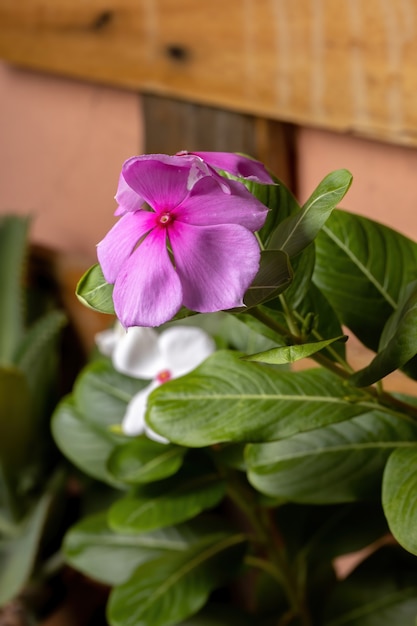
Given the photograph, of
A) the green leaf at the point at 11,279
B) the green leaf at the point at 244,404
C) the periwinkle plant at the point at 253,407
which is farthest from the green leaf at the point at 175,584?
the green leaf at the point at 11,279

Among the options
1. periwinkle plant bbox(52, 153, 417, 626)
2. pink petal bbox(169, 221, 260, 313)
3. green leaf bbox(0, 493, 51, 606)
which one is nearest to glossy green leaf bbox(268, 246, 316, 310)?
periwinkle plant bbox(52, 153, 417, 626)

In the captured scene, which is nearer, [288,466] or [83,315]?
[288,466]

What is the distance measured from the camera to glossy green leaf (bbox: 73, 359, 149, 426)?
0.84 m

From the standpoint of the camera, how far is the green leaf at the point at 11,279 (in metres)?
1.32

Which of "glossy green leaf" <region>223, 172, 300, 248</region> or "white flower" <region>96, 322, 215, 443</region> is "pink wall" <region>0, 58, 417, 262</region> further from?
"glossy green leaf" <region>223, 172, 300, 248</region>

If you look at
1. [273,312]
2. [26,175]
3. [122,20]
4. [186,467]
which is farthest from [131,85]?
[273,312]

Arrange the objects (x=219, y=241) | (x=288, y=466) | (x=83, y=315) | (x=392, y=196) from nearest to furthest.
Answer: (x=219, y=241), (x=288, y=466), (x=392, y=196), (x=83, y=315)

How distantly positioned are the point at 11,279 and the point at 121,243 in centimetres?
92

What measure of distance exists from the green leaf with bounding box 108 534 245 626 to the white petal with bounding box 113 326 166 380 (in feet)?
0.54

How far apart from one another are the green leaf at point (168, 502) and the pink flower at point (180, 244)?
0.37m

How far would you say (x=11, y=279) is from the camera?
133cm

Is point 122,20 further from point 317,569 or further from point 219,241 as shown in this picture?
point 219,241

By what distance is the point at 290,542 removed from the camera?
852mm

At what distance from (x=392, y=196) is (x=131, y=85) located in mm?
406
